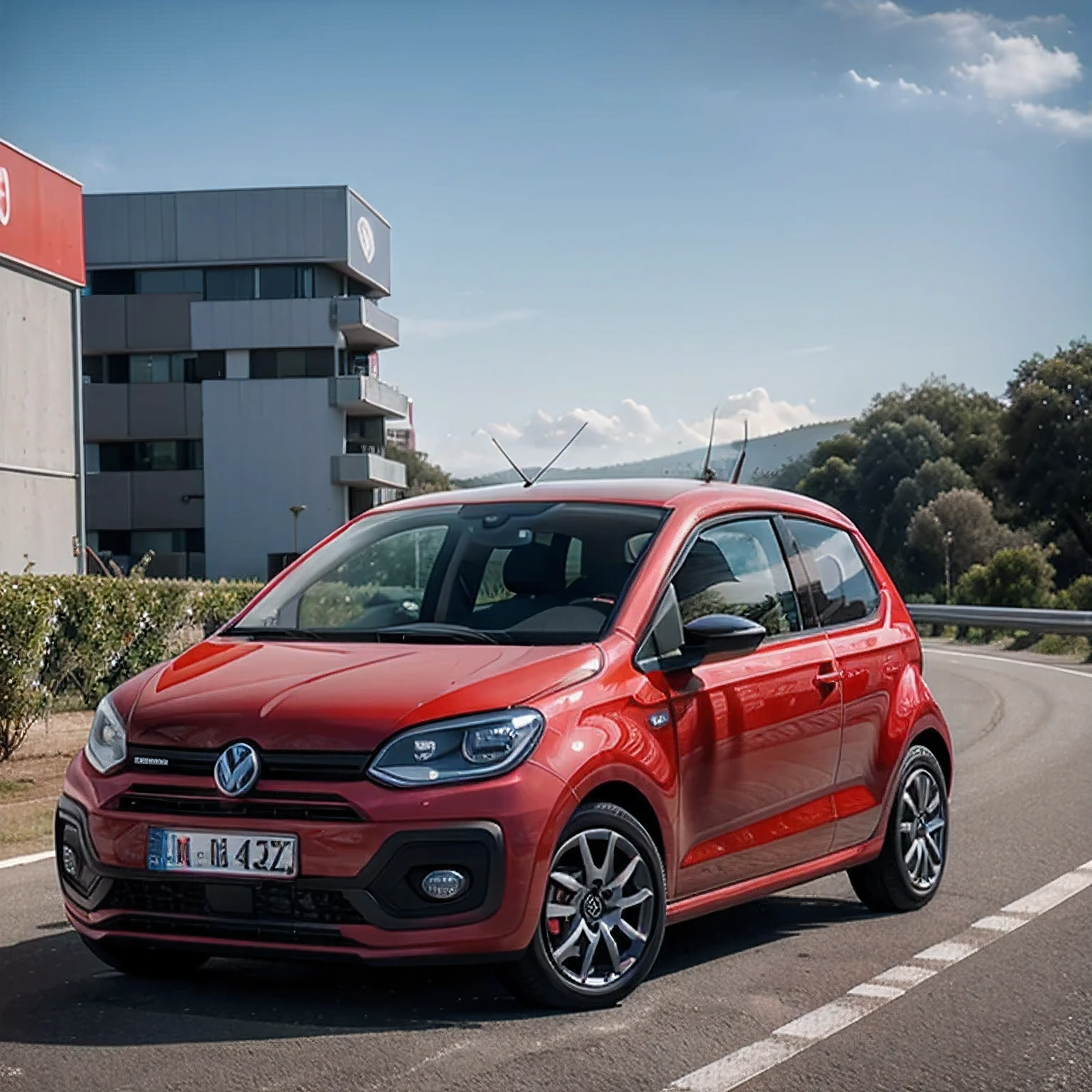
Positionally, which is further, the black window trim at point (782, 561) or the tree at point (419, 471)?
the tree at point (419, 471)

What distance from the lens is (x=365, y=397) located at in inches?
2921

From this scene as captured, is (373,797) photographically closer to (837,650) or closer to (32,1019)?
(32,1019)

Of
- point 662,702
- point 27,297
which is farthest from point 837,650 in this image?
point 27,297

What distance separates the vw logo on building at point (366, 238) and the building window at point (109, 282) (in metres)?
9.97

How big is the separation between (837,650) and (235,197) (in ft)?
231

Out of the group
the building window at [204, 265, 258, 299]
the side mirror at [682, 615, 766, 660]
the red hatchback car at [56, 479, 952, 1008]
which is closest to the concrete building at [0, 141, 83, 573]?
the red hatchback car at [56, 479, 952, 1008]

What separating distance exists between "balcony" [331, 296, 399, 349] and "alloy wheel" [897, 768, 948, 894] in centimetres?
6718

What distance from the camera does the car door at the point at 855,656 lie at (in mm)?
6852

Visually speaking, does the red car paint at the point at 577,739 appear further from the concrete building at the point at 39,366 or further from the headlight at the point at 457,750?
the concrete building at the point at 39,366

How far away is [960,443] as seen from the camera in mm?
121375

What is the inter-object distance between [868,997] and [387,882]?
1696 mm

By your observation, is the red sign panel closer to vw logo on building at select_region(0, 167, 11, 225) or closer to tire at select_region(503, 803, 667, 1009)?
vw logo on building at select_region(0, 167, 11, 225)

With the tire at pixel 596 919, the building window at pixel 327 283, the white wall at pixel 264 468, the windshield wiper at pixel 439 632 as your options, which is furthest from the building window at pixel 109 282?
the tire at pixel 596 919

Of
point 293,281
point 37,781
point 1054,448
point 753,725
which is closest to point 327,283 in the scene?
point 293,281
